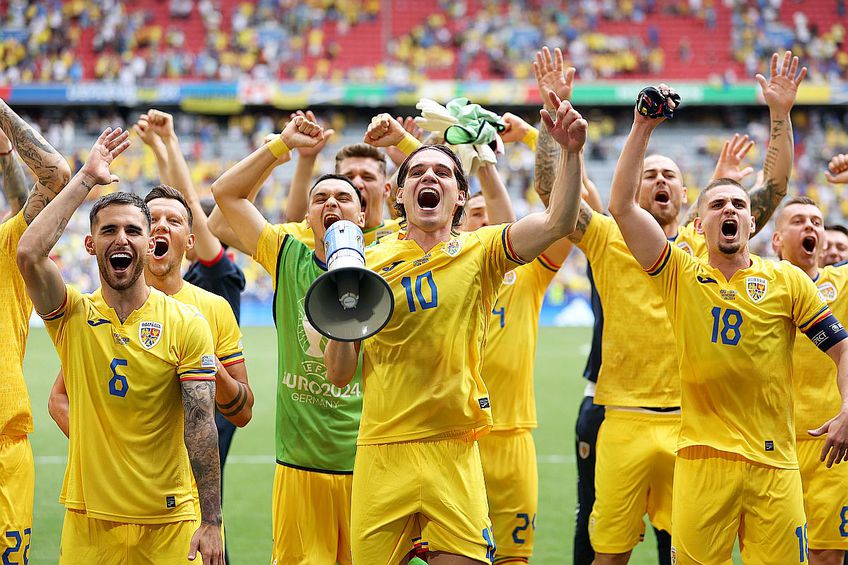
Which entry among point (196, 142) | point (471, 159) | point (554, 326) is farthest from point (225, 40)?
point (471, 159)

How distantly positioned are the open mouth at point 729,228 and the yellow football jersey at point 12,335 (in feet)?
12.2

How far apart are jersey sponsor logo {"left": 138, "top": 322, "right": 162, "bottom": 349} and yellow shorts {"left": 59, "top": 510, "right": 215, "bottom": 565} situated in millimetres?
801

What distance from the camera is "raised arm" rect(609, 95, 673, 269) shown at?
15.0ft

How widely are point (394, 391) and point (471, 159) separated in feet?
5.76

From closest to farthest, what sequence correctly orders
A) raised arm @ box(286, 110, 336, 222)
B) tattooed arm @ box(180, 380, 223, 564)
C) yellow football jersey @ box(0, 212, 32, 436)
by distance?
tattooed arm @ box(180, 380, 223, 564)
yellow football jersey @ box(0, 212, 32, 436)
raised arm @ box(286, 110, 336, 222)

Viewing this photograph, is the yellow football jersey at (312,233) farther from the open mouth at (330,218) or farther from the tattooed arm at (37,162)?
the tattooed arm at (37,162)

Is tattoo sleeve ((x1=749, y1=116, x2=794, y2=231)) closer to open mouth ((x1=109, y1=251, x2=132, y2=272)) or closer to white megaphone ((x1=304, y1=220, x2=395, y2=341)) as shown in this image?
white megaphone ((x1=304, y1=220, x2=395, y2=341))

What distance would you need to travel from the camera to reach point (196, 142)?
3519 centimetres

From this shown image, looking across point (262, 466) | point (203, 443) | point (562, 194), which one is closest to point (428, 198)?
point (562, 194)

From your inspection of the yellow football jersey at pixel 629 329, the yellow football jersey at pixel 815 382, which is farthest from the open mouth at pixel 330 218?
the yellow football jersey at pixel 815 382

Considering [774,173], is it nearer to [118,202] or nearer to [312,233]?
[312,233]

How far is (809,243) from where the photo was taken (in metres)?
6.14

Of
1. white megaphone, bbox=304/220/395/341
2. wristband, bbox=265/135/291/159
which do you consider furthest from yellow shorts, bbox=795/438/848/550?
wristband, bbox=265/135/291/159

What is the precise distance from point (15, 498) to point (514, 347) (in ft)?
9.99
